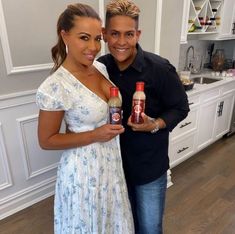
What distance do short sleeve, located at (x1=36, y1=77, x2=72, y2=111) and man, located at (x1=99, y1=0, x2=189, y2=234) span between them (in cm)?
28

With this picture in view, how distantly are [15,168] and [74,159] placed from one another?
1081mm

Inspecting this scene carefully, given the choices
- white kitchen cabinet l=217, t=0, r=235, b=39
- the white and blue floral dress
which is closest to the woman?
the white and blue floral dress

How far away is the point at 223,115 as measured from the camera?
10.2 feet

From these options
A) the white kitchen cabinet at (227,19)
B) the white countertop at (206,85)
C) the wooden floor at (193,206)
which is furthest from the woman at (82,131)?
the white kitchen cabinet at (227,19)

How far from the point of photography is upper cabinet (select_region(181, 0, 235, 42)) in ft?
9.14

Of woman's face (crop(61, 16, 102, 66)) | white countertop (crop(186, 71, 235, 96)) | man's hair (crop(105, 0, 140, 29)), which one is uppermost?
man's hair (crop(105, 0, 140, 29))

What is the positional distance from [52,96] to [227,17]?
10.2 ft

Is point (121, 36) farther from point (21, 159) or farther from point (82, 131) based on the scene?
point (21, 159)

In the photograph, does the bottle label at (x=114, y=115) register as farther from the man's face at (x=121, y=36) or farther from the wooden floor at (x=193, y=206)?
the wooden floor at (x=193, y=206)

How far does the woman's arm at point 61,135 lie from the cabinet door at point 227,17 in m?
2.87

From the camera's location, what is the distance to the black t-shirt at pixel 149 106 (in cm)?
110

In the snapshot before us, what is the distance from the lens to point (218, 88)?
283 centimetres

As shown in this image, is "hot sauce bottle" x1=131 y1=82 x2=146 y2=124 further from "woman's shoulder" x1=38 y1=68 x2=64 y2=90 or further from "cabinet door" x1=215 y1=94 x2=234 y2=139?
"cabinet door" x1=215 y1=94 x2=234 y2=139

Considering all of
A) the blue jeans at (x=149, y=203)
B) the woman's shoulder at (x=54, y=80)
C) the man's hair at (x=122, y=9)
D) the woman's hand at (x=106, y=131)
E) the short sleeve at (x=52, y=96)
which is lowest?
the blue jeans at (x=149, y=203)
